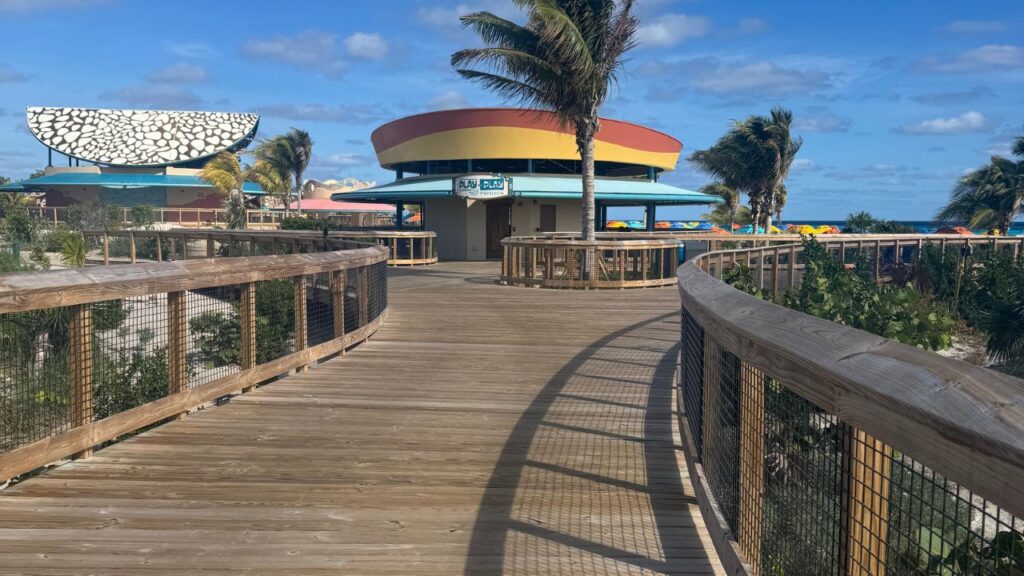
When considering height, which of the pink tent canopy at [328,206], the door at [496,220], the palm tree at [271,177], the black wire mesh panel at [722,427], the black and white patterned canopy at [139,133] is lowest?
the black wire mesh panel at [722,427]

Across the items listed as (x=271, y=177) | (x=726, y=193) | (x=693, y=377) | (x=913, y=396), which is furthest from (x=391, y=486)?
(x=271, y=177)

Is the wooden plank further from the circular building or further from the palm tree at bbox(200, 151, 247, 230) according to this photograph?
the palm tree at bbox(200, 151, 247, 230)

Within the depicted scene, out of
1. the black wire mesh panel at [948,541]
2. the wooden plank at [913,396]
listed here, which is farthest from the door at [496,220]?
the wooden plank at [913,396]

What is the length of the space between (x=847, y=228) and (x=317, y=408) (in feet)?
149

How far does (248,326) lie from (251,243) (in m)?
14.4

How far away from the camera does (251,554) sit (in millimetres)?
3518

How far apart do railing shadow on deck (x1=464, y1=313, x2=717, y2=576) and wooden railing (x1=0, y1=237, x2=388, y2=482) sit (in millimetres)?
2459

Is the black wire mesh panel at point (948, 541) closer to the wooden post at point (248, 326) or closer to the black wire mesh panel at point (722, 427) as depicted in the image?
the black wire mesh panel at point (722, 427)

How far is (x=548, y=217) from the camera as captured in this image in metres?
30.6

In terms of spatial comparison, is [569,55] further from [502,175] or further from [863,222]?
[863,222]

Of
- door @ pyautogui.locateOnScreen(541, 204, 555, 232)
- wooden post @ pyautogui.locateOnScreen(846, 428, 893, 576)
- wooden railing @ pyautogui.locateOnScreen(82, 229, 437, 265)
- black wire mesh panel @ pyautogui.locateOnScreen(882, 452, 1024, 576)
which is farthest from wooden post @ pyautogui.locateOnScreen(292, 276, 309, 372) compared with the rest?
door @ pyautogui.locateOnScreen(541, 204, 555, 232)

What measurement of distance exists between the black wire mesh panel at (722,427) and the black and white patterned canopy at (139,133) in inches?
3047

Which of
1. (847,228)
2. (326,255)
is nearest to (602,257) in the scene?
(326,255)

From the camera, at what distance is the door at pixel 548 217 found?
30.5 meters
